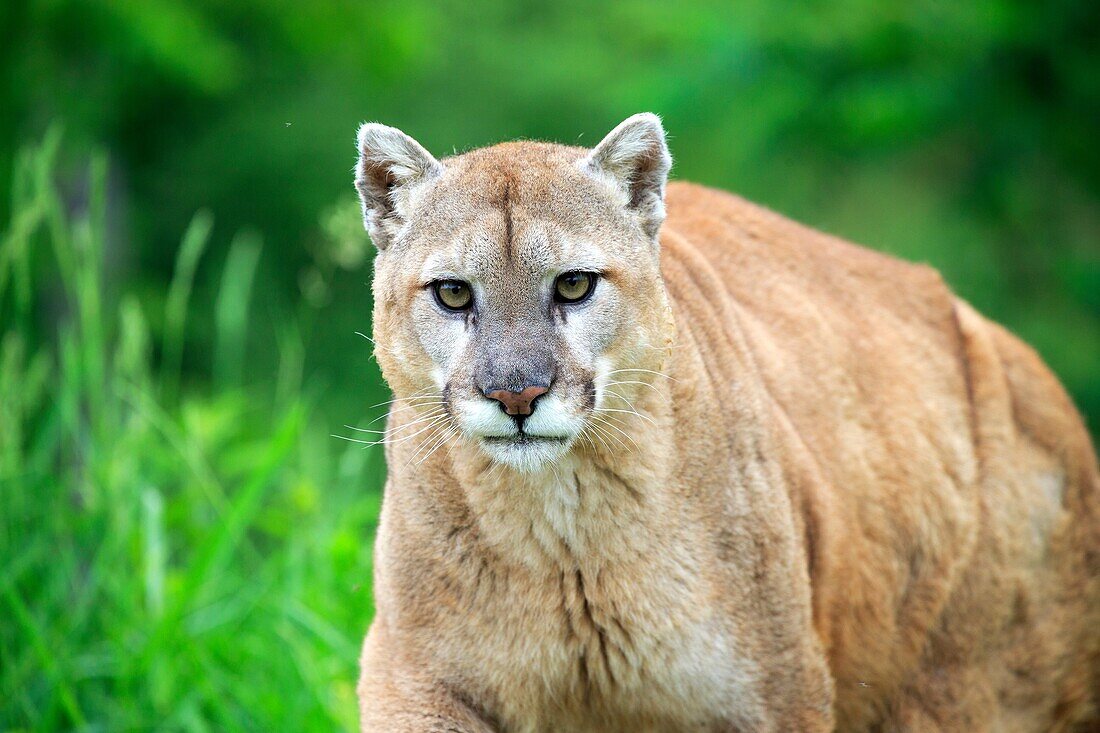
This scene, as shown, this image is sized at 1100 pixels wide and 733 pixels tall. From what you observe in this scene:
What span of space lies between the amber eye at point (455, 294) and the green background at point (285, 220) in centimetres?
214

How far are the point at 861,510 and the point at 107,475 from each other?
366cm

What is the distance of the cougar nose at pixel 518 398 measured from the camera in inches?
171

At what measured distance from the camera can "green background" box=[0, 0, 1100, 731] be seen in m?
6.80

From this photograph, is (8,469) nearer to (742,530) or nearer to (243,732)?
(243,732)

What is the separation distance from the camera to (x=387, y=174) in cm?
511

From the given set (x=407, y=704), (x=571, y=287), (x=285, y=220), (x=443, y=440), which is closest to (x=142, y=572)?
(x=407, y=704)

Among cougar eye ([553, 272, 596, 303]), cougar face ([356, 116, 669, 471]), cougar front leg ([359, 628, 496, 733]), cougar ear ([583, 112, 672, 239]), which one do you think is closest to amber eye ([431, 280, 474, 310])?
cougar face ([356, 116, 669, 471])

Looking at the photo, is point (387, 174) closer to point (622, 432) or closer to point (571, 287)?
point (571, 287)

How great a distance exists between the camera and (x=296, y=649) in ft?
21.9

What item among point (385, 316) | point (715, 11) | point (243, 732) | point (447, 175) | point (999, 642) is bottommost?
point (243, 732)

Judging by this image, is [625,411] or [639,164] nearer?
[625,411]

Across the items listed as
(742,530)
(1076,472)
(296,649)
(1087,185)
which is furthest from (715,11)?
(742,530)

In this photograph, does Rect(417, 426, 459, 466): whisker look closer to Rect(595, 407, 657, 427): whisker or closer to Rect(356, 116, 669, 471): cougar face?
Rect(356, 116, 669, 471): cougar face

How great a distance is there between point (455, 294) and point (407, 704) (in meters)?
1.35
